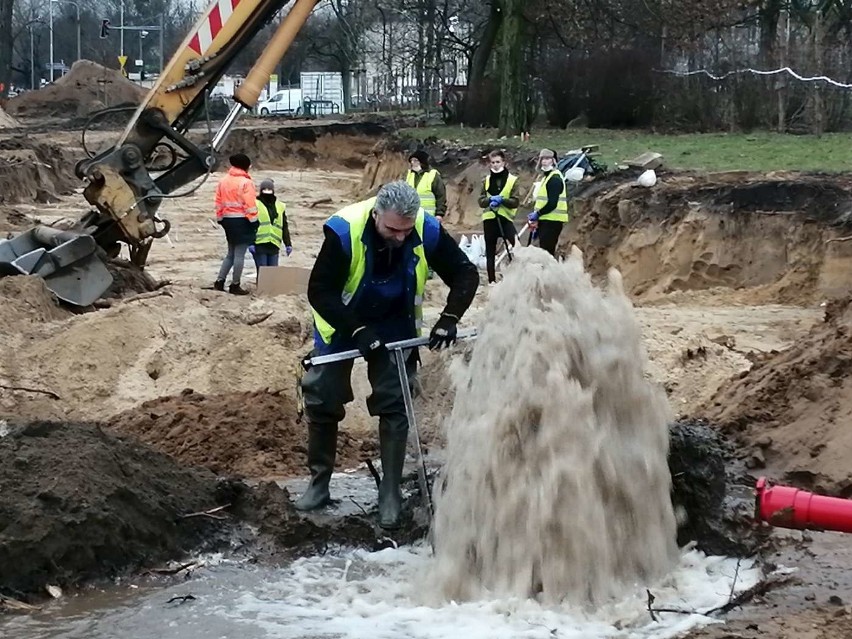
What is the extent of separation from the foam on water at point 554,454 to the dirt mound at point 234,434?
2799 mm

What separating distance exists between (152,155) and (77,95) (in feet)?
147

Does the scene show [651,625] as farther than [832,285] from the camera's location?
No

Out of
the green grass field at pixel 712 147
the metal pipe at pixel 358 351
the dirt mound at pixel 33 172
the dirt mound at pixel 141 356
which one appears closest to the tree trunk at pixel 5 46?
the dirt mound at pixel 33 172

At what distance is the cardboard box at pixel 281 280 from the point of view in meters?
14.7

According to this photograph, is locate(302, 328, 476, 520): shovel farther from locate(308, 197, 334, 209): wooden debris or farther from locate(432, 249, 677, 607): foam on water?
locate(308, 197, 334, 209): wooden debris

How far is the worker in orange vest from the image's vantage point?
51.5 ft

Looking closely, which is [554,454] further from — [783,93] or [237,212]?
[783,93]

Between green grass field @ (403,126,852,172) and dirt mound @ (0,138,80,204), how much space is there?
385 inches

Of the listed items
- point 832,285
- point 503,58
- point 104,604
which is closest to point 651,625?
point 104,604

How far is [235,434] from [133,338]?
321 centimetres

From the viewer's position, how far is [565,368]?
5961 mm

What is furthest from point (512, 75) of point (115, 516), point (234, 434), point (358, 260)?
point (115, 516)

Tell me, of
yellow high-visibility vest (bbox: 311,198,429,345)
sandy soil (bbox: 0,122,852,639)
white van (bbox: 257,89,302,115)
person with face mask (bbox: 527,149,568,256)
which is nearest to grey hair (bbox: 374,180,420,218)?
yellow high-visibility vest (bbox: 311,198,429,345)

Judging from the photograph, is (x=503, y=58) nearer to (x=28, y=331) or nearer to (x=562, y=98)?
(x=562, y=98)
